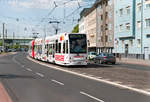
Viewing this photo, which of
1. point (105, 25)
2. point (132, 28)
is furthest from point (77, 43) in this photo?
point (105, 25)

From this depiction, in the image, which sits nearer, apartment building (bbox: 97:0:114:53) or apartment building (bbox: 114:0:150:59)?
apartment building (bbox: 114:0:150:59)

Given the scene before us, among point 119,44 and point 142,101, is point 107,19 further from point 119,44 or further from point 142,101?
point 142,101

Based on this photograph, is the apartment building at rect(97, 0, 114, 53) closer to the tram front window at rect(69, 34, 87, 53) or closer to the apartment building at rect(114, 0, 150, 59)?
the apartment building at rect(114, 0, 150, 59)

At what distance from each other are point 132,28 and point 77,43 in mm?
28836

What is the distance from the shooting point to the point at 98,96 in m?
10.8

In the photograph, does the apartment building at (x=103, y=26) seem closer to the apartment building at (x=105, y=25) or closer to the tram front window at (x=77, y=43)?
the apartment building at (x=105, y=25)

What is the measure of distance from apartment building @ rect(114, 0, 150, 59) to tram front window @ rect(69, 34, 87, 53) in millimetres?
24165

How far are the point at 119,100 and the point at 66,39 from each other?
662 inches

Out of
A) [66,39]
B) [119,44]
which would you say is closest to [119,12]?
[119,44]

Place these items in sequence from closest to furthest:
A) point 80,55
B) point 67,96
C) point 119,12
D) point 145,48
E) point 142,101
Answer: point 142,101
point 67,96
point 80,55
point 145,48
point 119,12

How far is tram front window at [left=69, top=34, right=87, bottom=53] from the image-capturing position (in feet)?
85.3

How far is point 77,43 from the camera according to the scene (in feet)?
85.9

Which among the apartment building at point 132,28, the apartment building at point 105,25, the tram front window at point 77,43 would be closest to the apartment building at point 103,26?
the apartment building at point 105,25

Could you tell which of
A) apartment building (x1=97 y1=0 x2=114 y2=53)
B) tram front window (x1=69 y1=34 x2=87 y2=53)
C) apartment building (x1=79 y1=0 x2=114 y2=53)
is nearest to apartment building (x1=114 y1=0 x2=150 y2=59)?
apartment building (x1=97 y1=0 x2=114 y2=53)
